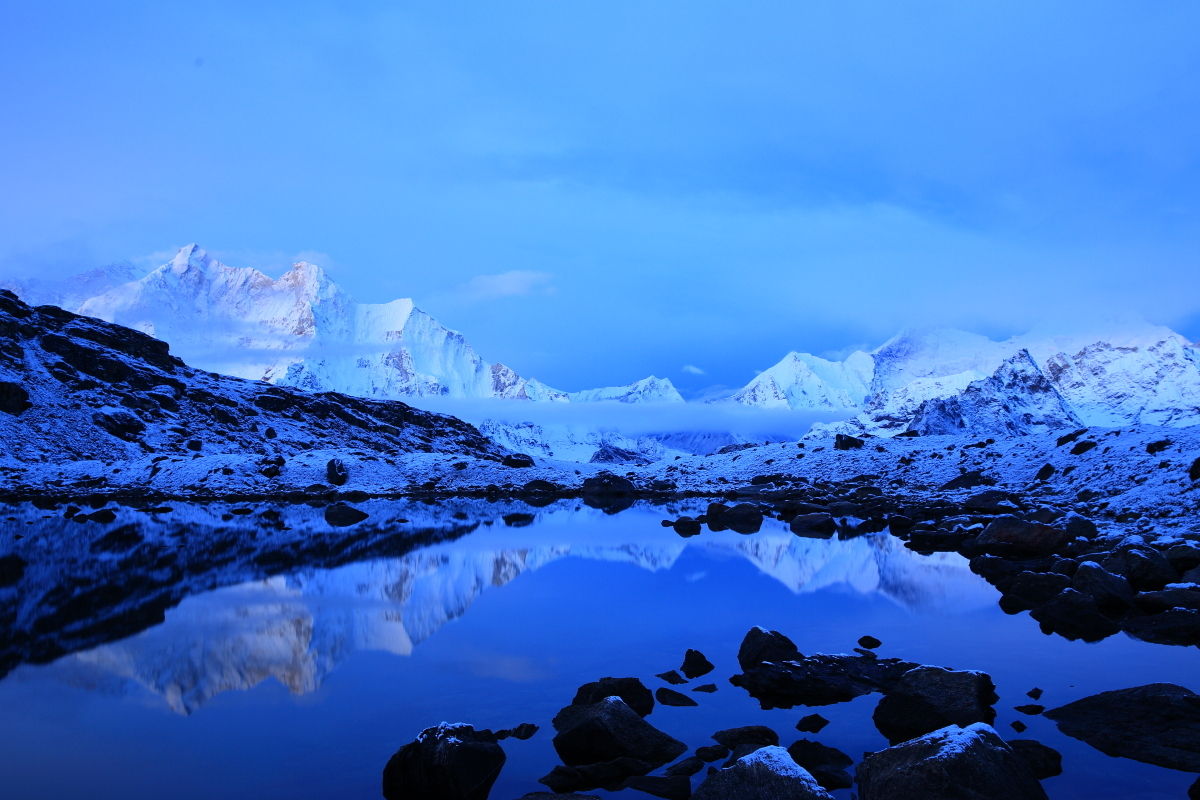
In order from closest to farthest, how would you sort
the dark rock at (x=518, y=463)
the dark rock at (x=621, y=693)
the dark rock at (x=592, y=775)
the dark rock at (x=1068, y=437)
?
the dark rock at (x=592, y=775) < the dark rock at (x=621, y=693) < the dark rock at (x=1068, y=437) < the dark rock at (x=518, y=463)

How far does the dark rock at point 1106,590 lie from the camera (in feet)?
55.8

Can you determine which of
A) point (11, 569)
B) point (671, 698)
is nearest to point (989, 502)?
point (671, 698)

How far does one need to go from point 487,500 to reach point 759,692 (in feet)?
187

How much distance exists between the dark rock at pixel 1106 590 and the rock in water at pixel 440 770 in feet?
49.0

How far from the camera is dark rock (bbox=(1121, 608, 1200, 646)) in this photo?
48.8 ft

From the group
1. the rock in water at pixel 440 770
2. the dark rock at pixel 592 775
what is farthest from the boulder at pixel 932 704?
the rock in water at pixel 440 770

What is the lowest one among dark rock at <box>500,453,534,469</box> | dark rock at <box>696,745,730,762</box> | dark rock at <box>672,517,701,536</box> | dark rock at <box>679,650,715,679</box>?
dark rock at <box>696,745,730,762</box>

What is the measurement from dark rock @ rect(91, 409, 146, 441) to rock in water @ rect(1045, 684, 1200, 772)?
3988 inches

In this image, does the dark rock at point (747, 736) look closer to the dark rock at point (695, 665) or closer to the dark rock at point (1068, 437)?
the dark rock at point (695, 665)

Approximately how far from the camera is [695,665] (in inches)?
535

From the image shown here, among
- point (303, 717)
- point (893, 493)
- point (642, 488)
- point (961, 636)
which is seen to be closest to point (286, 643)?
point (303, 717)

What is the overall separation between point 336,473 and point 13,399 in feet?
146

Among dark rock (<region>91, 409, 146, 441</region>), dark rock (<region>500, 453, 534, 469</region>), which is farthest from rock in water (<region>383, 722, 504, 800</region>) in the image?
dark rock (<region>91, 409, 146, 441</region>)

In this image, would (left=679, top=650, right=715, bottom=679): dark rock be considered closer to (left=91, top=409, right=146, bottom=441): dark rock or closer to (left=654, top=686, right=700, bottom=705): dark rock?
(left=654, top=686, right=700, bottom=705): dark rock
